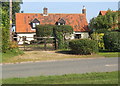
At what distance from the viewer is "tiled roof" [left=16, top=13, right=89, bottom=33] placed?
50.0 m

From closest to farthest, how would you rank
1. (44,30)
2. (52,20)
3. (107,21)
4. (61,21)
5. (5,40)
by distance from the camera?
(5,40), (107,21), (44,30), (61,21), (52,20)

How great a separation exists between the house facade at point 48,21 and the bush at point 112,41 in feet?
84.1

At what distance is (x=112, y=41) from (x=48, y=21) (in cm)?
2909

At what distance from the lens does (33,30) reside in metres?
49.4

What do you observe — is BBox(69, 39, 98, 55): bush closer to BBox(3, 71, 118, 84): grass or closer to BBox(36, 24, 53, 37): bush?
BBox(3, 71, 118, 84): grass

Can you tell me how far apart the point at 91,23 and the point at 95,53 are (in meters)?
26.1

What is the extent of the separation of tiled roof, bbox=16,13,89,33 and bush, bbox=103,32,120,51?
2699 cm

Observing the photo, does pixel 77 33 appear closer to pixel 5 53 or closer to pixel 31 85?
pixel 5 53

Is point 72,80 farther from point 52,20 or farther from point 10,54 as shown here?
point 52,20

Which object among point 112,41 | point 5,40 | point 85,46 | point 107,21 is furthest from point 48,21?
point 85,46

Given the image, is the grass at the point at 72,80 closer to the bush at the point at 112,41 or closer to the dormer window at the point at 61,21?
the bush at the point at 112,41

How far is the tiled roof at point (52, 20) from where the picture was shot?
50.0 metres

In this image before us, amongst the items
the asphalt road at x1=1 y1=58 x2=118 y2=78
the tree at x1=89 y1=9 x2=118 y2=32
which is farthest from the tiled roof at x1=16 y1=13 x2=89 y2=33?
the asphalt road at x1=1 y1=58 x2=118 y2=78

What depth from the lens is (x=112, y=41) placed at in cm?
2288
